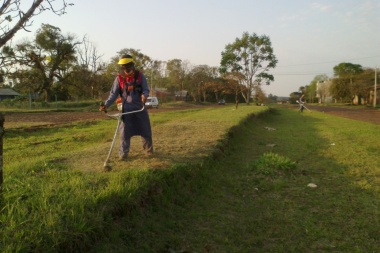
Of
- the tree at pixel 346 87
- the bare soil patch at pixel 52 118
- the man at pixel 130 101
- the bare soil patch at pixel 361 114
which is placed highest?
the tree at pixel 346 87

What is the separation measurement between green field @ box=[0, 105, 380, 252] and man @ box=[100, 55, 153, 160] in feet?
1.32

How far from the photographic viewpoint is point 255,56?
4653cm

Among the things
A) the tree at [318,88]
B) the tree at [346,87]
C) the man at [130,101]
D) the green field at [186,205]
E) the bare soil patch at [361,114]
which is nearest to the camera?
the green field at [186,205]

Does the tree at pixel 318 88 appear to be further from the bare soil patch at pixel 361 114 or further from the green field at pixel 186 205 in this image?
the green field at pixel 186 205

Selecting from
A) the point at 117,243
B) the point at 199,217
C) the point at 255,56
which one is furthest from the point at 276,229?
the point at 255,56

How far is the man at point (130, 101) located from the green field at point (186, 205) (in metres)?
0.40

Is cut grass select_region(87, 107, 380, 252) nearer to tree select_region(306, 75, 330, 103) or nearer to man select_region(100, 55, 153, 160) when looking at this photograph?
man select_region(100, 55, 153, 160)

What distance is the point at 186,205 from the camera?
449cm

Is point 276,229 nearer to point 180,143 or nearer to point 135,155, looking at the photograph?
point 135,155

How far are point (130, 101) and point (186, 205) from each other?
2.04 m

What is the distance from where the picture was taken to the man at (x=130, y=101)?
545cm

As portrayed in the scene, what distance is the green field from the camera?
116 inches

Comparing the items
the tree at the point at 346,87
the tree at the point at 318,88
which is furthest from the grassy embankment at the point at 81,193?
the tree at the point at 318,88

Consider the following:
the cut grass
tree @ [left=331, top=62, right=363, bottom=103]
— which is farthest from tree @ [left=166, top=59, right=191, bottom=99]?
the cut grass
